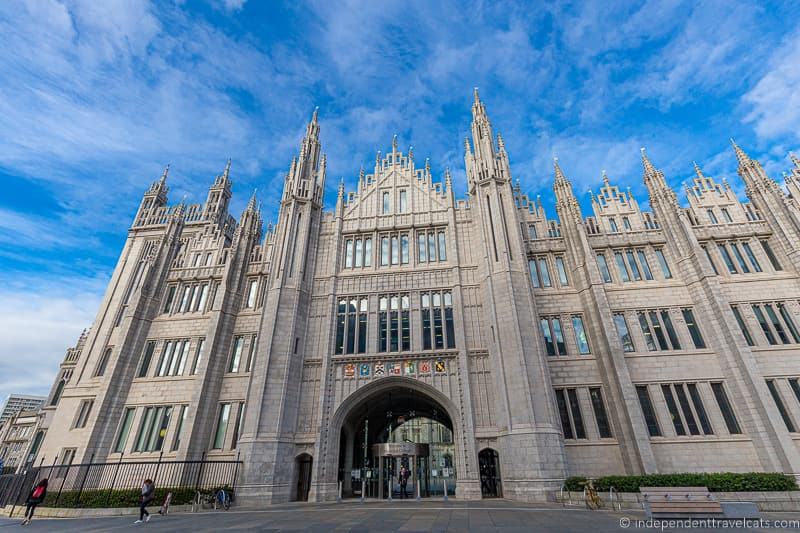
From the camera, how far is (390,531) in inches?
397

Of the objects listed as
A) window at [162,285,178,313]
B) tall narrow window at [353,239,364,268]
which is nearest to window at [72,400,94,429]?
window at [162,285,178,313]

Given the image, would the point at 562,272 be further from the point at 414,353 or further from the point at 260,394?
the point at 260,394

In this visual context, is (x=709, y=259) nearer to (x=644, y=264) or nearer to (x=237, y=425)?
(x=644, y=264)

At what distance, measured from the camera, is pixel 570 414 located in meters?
22.8

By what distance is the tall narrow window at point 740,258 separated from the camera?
25.8 metres

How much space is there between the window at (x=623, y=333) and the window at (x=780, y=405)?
7354mm

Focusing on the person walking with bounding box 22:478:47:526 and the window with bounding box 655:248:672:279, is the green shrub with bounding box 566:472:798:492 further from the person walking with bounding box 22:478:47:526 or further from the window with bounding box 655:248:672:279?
the person walking with bounding box 22:478:47:526

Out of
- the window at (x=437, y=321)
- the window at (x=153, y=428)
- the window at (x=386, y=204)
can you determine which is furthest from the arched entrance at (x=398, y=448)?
the window at (x=386, y=204)

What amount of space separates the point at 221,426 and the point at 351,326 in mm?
11078

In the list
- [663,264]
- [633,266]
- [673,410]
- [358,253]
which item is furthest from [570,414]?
[358,253]

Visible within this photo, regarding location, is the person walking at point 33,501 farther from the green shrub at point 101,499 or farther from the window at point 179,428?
the window at point 179,428

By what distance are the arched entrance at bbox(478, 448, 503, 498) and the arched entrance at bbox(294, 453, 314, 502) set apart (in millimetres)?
10386

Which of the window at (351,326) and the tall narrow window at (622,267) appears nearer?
the window at (351,326)

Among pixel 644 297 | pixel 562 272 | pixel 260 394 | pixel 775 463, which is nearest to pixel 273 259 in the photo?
pixel 260 394
